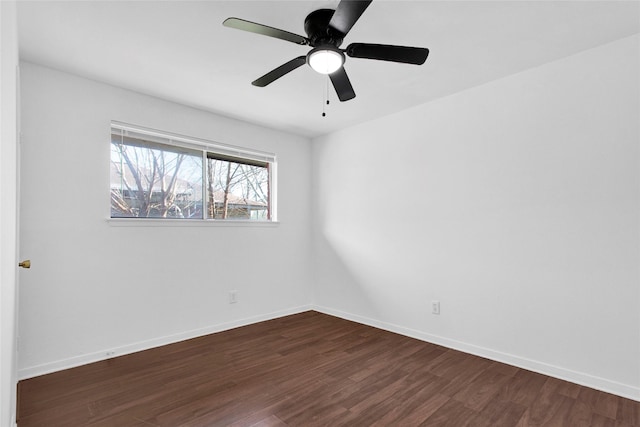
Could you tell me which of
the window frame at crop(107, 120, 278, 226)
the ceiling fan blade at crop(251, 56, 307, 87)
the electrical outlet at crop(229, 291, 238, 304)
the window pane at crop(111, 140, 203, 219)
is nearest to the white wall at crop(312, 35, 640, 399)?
the window frame at crop(107, 120, 278, 226)

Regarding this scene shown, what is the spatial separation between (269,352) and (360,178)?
2.15 meters

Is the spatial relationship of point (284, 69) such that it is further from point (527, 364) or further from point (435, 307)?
point (527, 364)

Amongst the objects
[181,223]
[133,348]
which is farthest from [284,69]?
[133,348]

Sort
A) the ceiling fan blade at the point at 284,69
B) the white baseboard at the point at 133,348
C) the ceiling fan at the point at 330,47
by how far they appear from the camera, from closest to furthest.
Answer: the ceiling fan at the point at 330,47, the ceiling fan blade at the point at 284,69, the white baseboard at the point at 133,348

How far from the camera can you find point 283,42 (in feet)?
7.32

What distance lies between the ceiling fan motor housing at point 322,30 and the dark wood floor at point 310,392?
2185 mm

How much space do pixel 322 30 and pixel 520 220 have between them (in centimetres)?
211

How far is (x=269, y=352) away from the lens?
2.97 meters

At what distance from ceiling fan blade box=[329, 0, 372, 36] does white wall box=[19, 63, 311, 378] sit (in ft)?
7.34

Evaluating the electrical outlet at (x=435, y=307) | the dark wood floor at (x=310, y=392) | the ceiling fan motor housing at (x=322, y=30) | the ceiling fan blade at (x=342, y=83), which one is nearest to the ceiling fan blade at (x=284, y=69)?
the ceiling fan motor housing at (x=322, y=30)

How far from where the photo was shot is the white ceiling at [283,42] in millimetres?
1906

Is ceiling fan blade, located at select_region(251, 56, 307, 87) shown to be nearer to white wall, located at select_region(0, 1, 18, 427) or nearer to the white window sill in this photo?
white wall, located at select_region(0, 1, 18, 427)

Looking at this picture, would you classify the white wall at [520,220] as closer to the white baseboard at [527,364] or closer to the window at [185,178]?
the white baseboard at [527,364]

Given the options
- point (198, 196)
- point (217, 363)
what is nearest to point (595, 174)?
point (217, 363)
